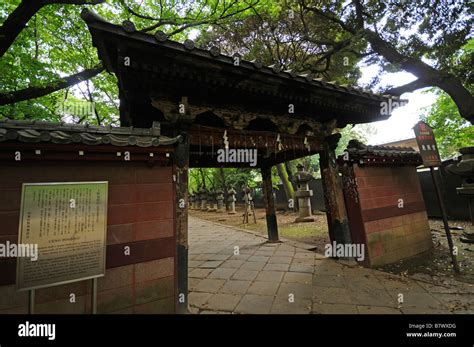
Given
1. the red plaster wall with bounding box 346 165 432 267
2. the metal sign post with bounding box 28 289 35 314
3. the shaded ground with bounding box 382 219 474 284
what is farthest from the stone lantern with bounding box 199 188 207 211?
the metal sign post with bounding box 28 289 35 314

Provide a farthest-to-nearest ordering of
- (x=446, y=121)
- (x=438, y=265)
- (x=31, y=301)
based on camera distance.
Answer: (x=446, y=121) → (x=438, y=265) → (x=31, y=301)

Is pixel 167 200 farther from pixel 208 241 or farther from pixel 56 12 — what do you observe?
pixel 56 12

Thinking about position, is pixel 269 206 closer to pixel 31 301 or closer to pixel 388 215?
pixel 388 215

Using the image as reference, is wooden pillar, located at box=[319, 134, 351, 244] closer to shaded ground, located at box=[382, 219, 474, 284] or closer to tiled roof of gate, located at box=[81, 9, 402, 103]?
shaded ground, located at box=[382, 219, 474, 284]

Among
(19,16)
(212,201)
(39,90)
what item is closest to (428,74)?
(19,16)

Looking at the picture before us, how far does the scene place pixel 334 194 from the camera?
5.62 m

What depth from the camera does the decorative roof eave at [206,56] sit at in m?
2.70

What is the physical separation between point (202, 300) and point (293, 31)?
11.0 m

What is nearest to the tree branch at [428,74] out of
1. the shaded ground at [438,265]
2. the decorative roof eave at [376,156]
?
the decorative roof eave at [376,156]

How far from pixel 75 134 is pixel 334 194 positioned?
17.7ft

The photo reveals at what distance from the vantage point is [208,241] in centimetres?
920

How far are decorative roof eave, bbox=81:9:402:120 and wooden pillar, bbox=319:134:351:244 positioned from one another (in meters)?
1.06
